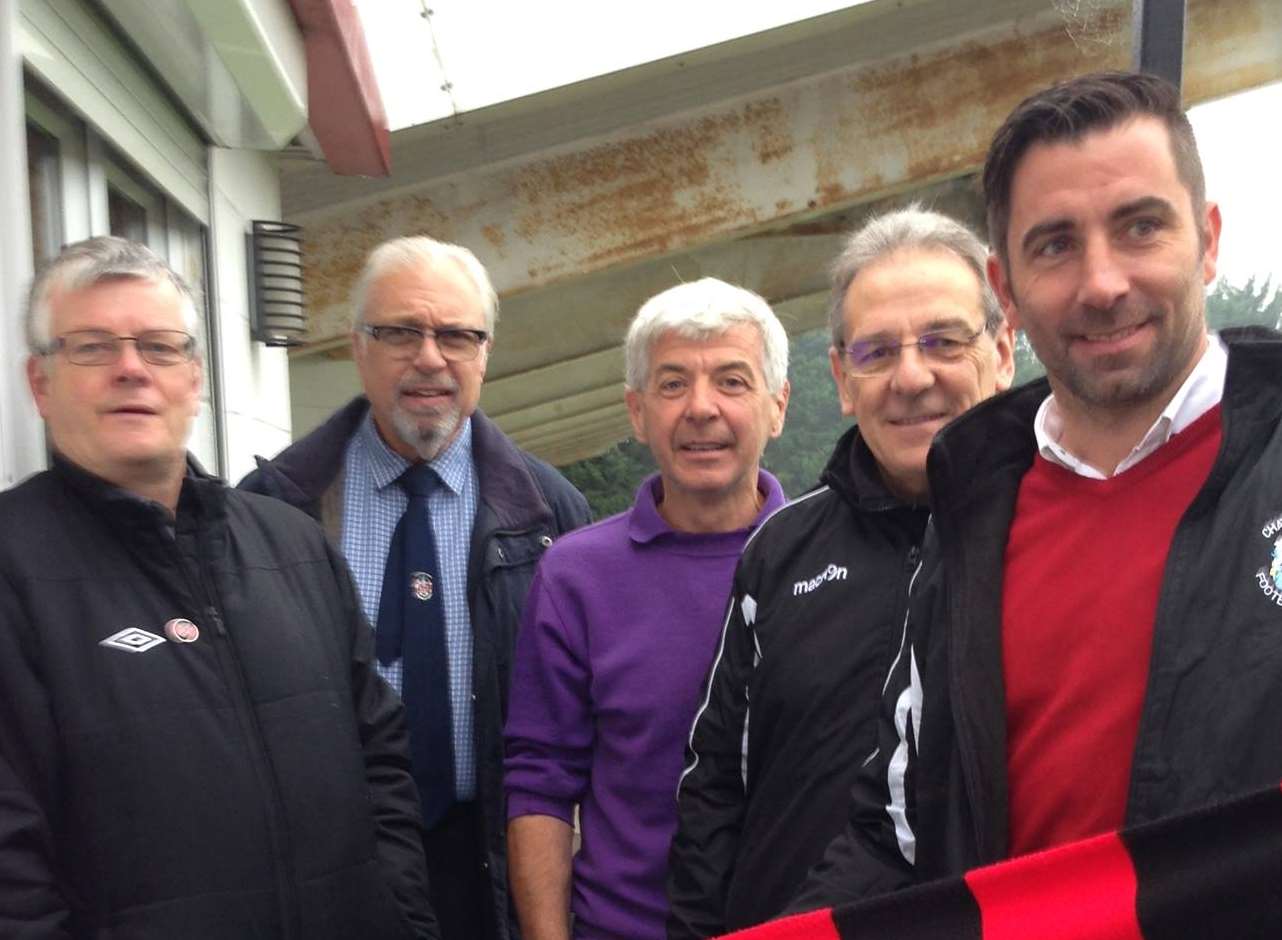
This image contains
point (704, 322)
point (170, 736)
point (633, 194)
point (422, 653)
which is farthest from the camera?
point (633, 194)

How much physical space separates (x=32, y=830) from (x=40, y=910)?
12 cm

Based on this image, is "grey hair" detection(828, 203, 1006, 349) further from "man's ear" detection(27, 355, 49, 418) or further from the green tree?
"man's ear" detection(27, 355, 49, 418)

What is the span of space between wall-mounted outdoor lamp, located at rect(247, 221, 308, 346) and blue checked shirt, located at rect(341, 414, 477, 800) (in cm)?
256

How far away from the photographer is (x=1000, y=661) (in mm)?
2072

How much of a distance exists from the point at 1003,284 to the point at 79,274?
60.8 inches

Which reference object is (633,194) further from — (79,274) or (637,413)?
(79,274)

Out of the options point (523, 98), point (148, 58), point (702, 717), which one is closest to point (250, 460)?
point (148, 58)

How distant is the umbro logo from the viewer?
2486 millimetres

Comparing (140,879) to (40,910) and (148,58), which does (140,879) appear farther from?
(148,58)

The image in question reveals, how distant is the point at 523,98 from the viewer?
24.0ft

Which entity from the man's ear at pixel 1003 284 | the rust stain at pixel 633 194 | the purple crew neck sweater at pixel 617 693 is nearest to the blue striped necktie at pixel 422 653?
the purple crew neck sweater at pixel 617 693

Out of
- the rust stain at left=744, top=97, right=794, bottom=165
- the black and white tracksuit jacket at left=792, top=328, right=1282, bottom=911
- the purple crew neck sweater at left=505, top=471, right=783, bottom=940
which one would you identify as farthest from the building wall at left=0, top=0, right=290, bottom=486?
the rust stain at left=744, top=97, right=794, bottom=165

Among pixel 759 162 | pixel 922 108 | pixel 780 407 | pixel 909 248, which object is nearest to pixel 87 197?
pixel 780 407

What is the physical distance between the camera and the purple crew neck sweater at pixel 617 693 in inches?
121
